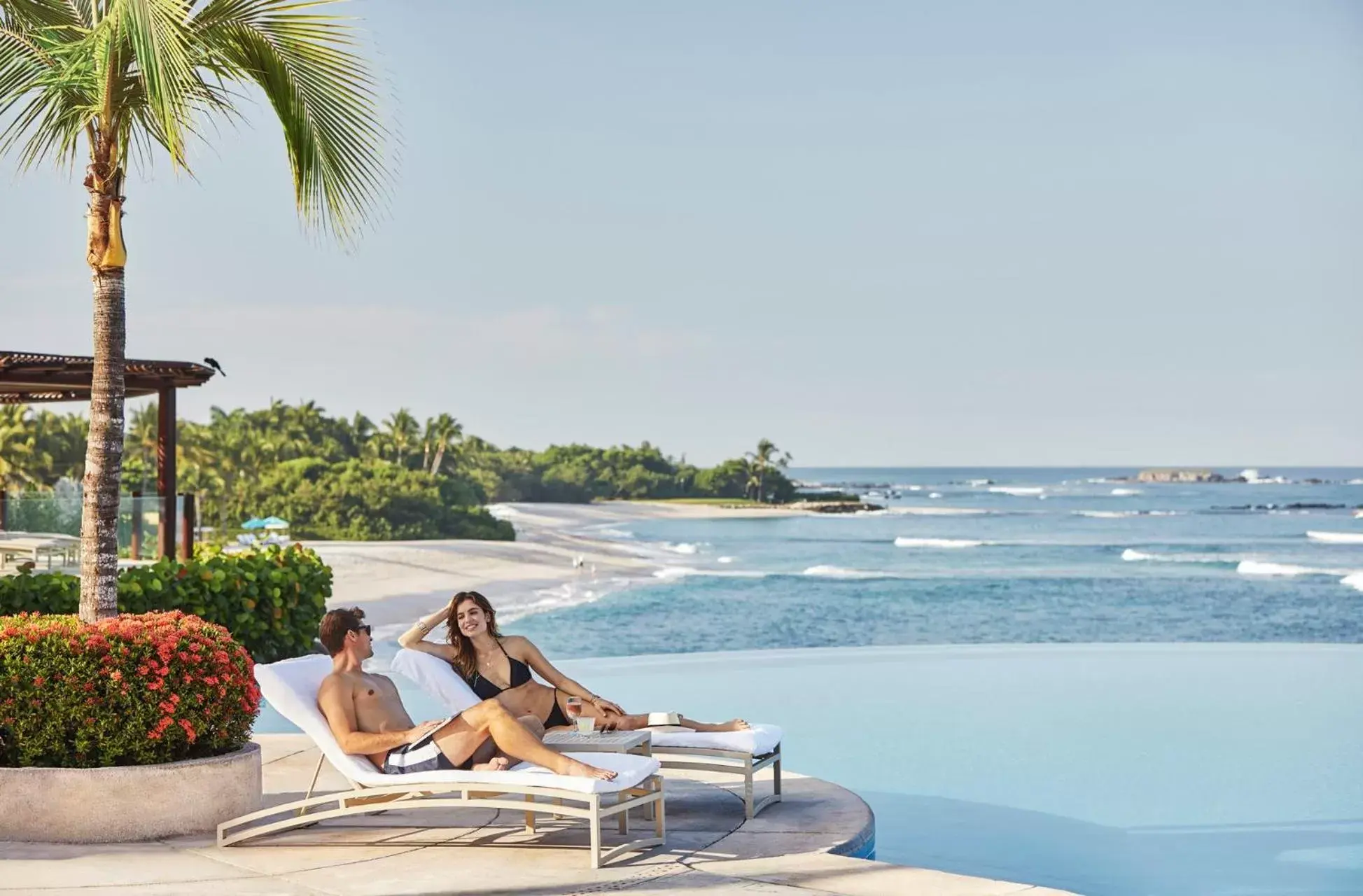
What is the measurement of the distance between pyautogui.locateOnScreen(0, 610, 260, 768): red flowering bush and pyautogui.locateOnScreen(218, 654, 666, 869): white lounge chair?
302 millimetres

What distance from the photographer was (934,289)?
51.5 metres

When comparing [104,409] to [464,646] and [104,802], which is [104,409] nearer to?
[104,802]

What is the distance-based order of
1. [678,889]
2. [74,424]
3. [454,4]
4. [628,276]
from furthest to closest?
[628,276]
[74,424]
[454,4]
[678,889]

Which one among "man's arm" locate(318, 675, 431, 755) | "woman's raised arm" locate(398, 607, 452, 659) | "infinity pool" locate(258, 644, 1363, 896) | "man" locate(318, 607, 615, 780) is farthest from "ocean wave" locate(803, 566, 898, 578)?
"man's arm" locate(318, 675, 431, 755)

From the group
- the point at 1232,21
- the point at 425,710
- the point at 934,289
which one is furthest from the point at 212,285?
the point at 425,710

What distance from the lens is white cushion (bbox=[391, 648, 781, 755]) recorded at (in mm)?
6262

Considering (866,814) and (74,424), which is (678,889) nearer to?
(866,814)

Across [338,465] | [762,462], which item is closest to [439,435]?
[338,465]

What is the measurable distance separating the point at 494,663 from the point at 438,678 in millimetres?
312

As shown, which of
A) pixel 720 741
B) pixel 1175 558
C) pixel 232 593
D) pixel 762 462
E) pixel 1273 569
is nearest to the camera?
pixel 720 741

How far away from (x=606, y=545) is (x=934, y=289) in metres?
14.4

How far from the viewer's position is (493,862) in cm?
552

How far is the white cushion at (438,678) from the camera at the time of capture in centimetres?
648

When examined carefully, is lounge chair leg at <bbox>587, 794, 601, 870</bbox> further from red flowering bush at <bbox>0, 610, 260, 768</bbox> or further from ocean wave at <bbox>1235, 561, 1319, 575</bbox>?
ocean wave at <bbox>1235, 561, 1319, 575</bbox>
